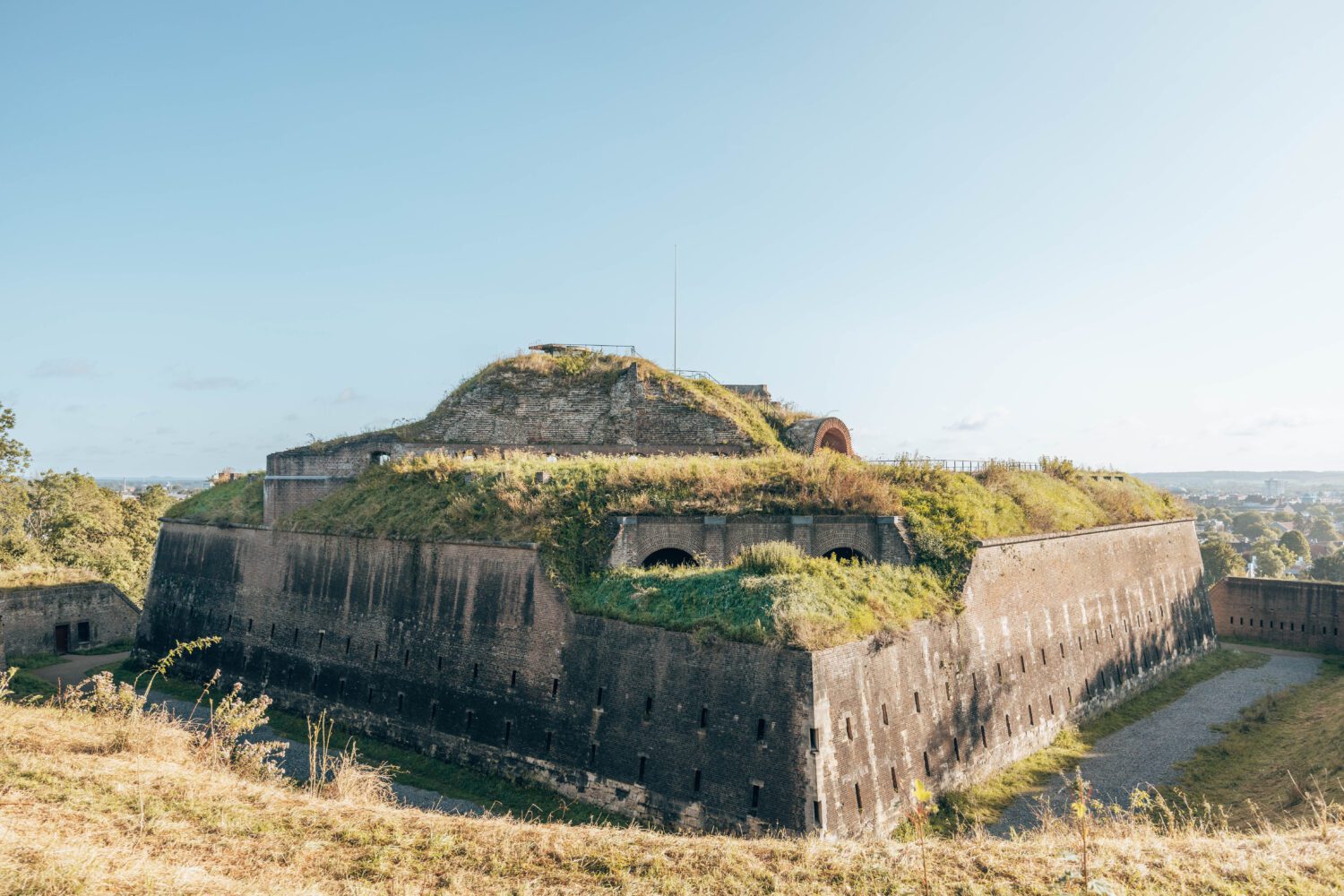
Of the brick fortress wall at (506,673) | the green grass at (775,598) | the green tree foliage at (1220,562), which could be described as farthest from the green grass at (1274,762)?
the green tree foliage at (1220,562)

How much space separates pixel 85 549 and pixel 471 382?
79.2 feet

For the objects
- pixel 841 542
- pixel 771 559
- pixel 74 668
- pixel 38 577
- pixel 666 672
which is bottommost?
pixel 74 668

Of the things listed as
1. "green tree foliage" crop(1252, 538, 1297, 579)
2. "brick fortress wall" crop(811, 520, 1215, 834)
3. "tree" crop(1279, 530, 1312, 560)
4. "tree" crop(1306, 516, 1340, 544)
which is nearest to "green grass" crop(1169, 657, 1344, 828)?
"brick fortress wall" crop(811, 520, 1215, 834)

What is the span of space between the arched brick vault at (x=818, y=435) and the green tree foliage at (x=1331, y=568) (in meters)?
49.2

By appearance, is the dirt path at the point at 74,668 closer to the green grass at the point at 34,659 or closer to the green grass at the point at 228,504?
the green grass at the point at 34,659

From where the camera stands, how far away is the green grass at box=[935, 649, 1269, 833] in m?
14.2

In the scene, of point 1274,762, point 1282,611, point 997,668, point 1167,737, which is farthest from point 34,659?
point 1282,611

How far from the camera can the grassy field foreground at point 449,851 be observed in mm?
7254

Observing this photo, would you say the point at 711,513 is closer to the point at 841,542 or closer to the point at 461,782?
the point at 841,542

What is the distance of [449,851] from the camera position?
328 inches

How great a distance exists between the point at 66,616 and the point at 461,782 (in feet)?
67.6

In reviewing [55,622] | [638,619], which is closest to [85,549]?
[55,622]

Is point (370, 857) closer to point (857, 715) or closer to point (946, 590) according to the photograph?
point (857, 715)

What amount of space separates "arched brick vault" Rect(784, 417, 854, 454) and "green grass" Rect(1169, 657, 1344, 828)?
1230 cm
